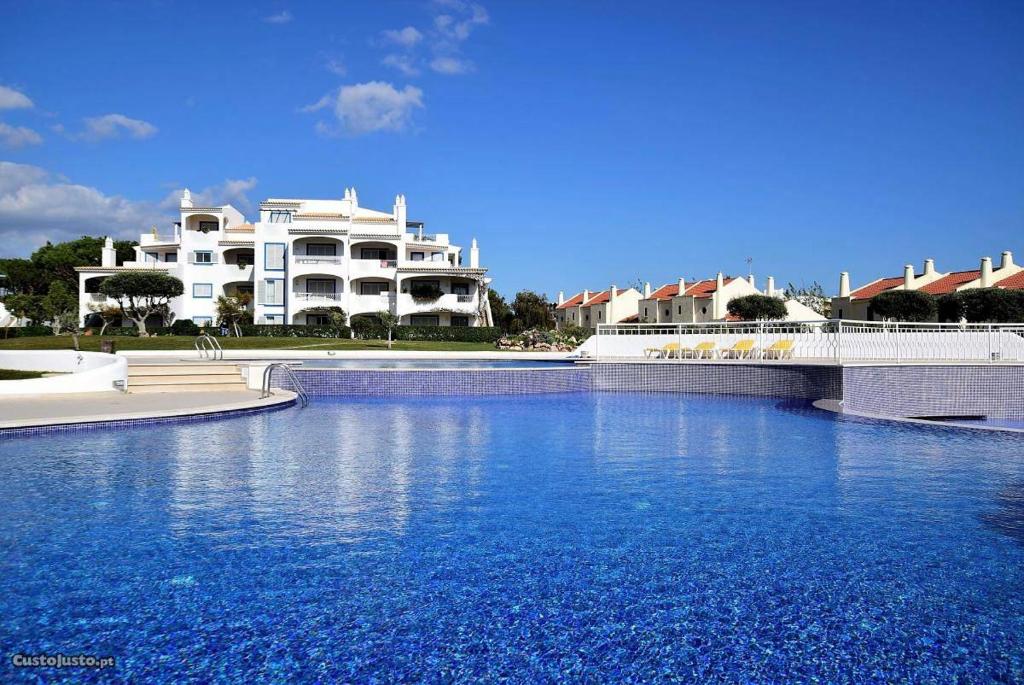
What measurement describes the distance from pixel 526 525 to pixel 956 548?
11.2 ft

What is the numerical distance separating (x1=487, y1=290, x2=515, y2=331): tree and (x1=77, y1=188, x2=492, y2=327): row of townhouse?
7455 mm

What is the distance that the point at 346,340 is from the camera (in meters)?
39.5

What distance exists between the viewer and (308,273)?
4447 cm

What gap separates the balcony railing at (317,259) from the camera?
4472cm

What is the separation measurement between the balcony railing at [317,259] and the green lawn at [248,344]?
774cm

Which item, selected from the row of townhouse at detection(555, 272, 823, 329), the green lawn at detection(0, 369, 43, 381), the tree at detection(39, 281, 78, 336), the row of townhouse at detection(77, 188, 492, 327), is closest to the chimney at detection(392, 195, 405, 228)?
the row of townhouse at detection(77, 188, 492, 327)

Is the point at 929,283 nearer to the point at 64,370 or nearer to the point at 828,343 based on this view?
the point at 828,343

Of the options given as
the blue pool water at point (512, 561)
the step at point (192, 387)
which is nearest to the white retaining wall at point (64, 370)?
the step at point (192, 387)

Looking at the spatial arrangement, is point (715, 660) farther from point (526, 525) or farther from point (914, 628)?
point (526, 525)

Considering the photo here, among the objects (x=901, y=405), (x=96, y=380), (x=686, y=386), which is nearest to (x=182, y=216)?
(x=96, y=380)

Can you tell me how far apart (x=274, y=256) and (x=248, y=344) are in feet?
37.4

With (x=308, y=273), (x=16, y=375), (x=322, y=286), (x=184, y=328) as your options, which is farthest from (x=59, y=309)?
(x=16, y=375)

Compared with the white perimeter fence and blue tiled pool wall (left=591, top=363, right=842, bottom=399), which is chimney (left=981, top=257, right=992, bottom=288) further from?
→ blue tiled pool wall (left=591, top=363, right=842, bottom=399)

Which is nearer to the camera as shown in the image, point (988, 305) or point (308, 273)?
point (308, 273)
